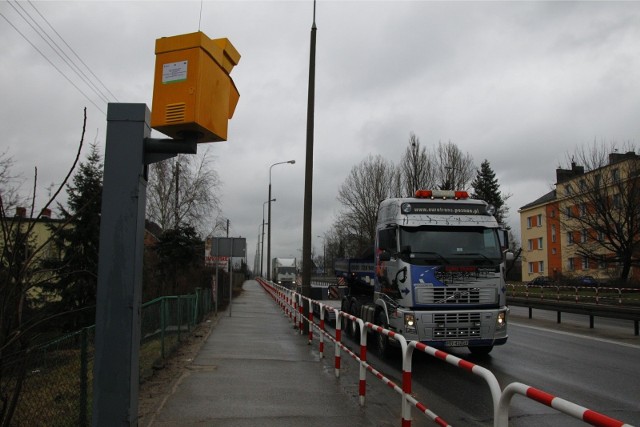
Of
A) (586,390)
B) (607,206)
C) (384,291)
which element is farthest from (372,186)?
(586,390)

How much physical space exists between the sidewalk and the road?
2.87ft

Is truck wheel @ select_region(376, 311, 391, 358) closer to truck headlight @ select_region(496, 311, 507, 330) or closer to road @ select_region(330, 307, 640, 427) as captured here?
road @ select_region(330, 307, 640, 427)

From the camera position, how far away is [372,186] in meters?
46.1

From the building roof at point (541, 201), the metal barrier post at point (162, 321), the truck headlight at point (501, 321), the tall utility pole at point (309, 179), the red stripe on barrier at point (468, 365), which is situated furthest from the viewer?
the building roof at point (541, 201)

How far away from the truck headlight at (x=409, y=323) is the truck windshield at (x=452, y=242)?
3.64 feet

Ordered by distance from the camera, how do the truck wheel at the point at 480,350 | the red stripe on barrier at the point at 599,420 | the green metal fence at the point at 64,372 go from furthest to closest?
the truck wheel at the point at 480,350, the green metal fence at the point at 64,372, the red stripe on barrier at the point at 599,420

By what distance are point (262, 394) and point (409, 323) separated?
348 cm

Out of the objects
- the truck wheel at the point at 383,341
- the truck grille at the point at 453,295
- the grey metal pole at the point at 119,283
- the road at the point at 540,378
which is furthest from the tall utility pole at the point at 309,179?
the grey metal pole at the point at 119,283

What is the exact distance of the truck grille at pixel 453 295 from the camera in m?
9.54

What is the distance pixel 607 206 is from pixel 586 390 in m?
24.3

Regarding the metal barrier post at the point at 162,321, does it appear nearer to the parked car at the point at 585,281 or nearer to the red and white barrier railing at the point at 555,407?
the red and white barrier railing at the point at 555,407

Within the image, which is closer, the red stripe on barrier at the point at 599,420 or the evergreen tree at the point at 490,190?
the red stripe on barrier at the point at 599,420

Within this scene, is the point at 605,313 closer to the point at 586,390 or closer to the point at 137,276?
the point at 586,390

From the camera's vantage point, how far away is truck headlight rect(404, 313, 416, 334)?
949 centimetres
